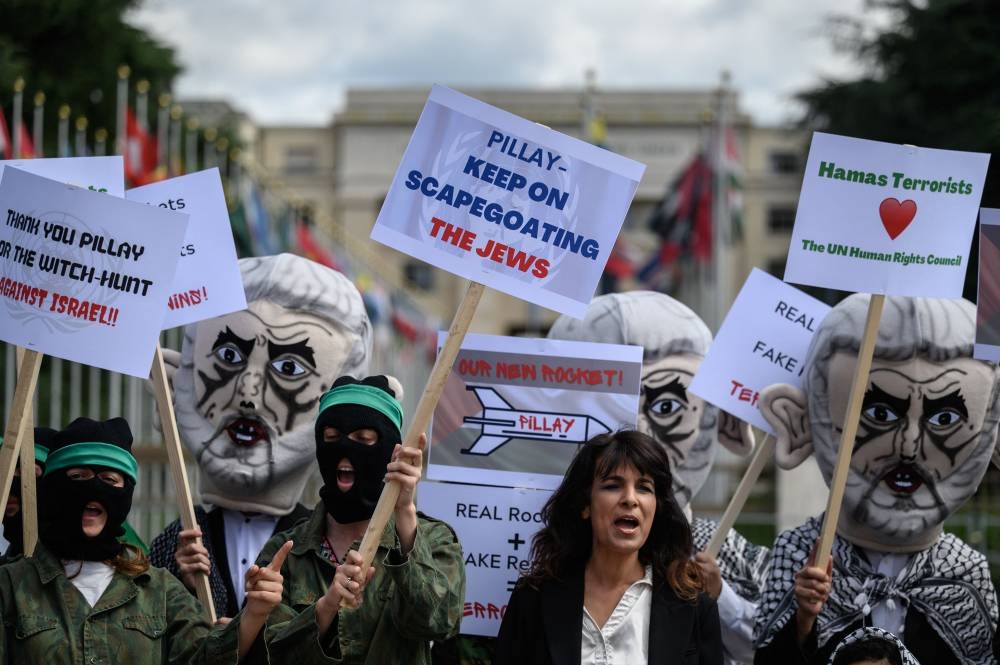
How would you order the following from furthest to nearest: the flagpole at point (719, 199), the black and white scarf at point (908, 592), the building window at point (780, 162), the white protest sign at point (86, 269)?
the building window at point (780, 162) < the flagpole at point (719, 199) < the black and white scarf at point (908, 592) < the white protest sign at point (86, 269)

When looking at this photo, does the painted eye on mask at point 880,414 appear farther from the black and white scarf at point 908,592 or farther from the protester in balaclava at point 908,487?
the black and white scarf at point 908,592

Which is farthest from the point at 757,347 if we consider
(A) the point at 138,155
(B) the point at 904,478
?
(A) the point at 138,155

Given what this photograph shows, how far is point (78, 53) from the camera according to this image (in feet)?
64.2

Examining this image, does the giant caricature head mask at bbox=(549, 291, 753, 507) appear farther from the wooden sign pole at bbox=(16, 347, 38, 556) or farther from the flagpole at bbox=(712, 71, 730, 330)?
the flagpole at bbox=(712, 71, 730, 330)

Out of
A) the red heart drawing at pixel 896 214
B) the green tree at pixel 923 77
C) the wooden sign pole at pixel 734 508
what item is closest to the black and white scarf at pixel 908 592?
the wooden sign pole at pixel 734 508

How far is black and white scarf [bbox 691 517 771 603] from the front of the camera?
Answer: 6.05 m

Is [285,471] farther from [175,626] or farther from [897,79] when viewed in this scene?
[897,79]

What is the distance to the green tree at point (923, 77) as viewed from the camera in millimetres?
15956

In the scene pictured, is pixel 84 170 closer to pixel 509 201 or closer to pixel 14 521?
pixel 14 521

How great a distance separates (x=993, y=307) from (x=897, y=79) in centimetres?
1374

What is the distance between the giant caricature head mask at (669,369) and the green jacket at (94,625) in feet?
7.10

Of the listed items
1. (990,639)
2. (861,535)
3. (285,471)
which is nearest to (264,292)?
(285,471)

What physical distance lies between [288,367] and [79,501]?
4.66 feet

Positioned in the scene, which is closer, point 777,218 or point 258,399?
point 258,399
